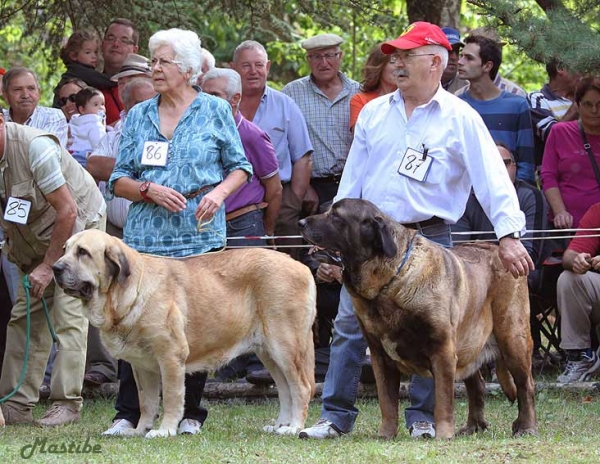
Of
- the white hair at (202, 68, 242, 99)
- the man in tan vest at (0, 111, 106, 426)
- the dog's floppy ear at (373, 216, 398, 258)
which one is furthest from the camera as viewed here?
the white hair at (202, 68, 242, 99)

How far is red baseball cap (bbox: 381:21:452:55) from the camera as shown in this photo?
6875 millimetres

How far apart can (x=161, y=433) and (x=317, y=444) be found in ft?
3.15

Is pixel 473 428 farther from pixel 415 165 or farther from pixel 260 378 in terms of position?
pixel 260 378

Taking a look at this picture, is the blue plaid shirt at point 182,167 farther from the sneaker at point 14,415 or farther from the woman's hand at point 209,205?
the sneaker at point 14,415

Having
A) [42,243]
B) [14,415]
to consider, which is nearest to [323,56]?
[42,243]

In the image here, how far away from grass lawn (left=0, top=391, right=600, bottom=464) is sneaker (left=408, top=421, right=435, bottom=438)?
7 centimetres

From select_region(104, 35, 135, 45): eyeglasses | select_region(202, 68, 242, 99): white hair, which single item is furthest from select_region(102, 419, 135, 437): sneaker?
select_region(104, 35, 135, 45): eyeglasses

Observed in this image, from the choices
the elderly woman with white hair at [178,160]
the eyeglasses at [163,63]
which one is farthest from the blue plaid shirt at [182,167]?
the eyeglasses at [163,63]

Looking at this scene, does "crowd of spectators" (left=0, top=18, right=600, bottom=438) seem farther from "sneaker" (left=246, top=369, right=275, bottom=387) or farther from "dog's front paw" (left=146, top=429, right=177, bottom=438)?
"dog's front paw" (left=146, top=429, right=177, bottom=438)

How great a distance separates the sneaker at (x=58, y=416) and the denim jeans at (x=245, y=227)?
1.84 meters

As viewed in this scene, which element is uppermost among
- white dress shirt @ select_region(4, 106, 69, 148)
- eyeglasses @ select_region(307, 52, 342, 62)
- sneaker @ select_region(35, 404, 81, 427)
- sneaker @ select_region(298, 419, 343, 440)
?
eyeglasses @ select_region(307, 52, 342, 62)

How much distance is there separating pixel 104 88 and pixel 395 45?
17.6 feet

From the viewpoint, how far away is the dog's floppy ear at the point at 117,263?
6.80 metres

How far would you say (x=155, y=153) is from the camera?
23.5 feet
